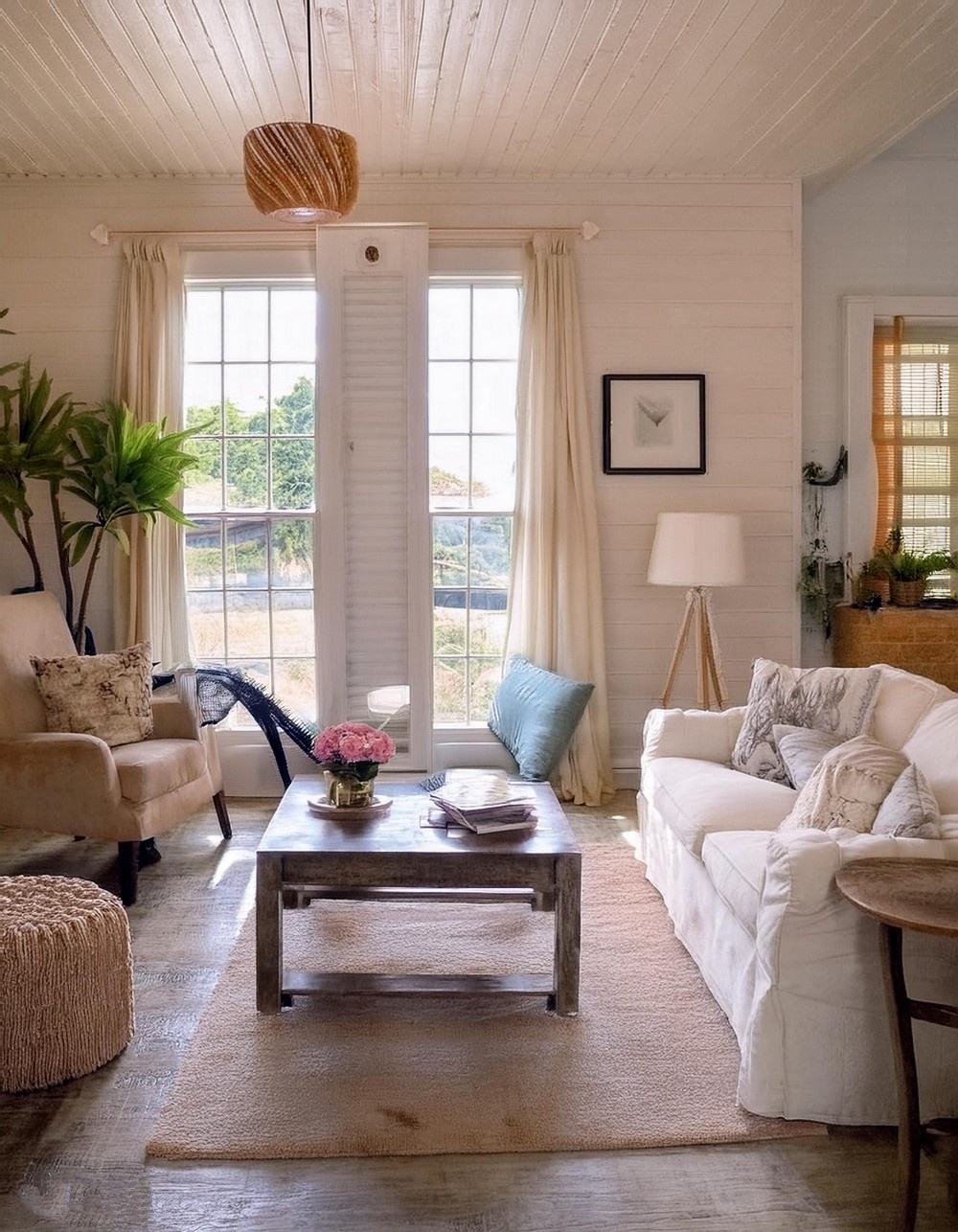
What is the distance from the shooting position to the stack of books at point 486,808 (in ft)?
9.71

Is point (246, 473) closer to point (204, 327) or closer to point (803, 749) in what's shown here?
point (204, 327)

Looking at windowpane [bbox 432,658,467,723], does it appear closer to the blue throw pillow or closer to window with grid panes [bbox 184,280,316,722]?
the blue throw pillow

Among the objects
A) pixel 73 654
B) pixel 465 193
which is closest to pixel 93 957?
pixel 73 654

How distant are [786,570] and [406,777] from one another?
6.87ft

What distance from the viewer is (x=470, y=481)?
531 cm

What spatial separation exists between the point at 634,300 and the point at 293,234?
1.64 meters

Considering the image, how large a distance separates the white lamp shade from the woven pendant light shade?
6.89 feet

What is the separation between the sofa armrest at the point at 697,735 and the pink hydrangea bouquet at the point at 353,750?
45.4 inches

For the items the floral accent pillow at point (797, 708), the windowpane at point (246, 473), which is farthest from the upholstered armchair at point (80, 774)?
the floral accent pillow at point (797, 708)

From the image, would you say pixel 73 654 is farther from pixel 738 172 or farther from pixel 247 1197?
pixel 738 172

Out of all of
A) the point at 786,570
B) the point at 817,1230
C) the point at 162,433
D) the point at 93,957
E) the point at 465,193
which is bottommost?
the point at 817,1230

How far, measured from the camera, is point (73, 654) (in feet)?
14.6

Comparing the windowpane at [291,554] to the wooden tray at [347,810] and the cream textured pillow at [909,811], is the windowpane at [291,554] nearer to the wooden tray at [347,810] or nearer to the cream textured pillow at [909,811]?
the wooden tray at [347,810]

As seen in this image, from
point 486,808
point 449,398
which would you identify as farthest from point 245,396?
point 486,808
